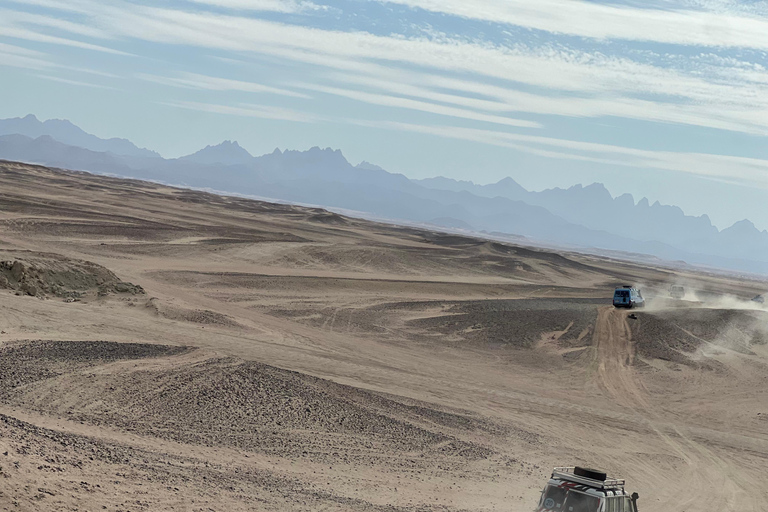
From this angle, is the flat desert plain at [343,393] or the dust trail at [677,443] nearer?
the flat desert plain at [343,393]

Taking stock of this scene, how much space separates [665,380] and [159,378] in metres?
22.8

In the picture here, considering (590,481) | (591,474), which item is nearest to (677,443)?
(591,474)

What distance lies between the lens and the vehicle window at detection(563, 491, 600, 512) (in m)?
12.4

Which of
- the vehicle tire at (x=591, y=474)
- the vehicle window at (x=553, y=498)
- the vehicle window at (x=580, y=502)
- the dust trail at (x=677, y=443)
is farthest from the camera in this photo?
the dust trail at (x=677, y=443)

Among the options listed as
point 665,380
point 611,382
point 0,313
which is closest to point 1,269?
point 0,313

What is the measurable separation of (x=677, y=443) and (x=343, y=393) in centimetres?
1116

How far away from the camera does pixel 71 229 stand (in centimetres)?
5934

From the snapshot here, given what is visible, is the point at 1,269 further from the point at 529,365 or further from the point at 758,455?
the point at 758,455

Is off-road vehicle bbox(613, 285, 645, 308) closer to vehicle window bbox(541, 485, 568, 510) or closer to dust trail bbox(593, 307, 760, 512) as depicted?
dust trail bbox(593, 307, 760, 512)

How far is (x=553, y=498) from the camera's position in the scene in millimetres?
12805

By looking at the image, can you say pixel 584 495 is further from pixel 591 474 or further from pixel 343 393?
pixel 343 393

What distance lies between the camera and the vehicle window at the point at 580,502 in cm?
1238

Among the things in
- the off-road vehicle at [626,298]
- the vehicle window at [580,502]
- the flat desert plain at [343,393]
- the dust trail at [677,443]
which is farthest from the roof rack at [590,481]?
the off-road vehicle at [626,298]

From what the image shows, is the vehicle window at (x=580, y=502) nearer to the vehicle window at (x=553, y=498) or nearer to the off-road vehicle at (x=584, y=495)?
the off-road vehicle at (x=584, y=495)
